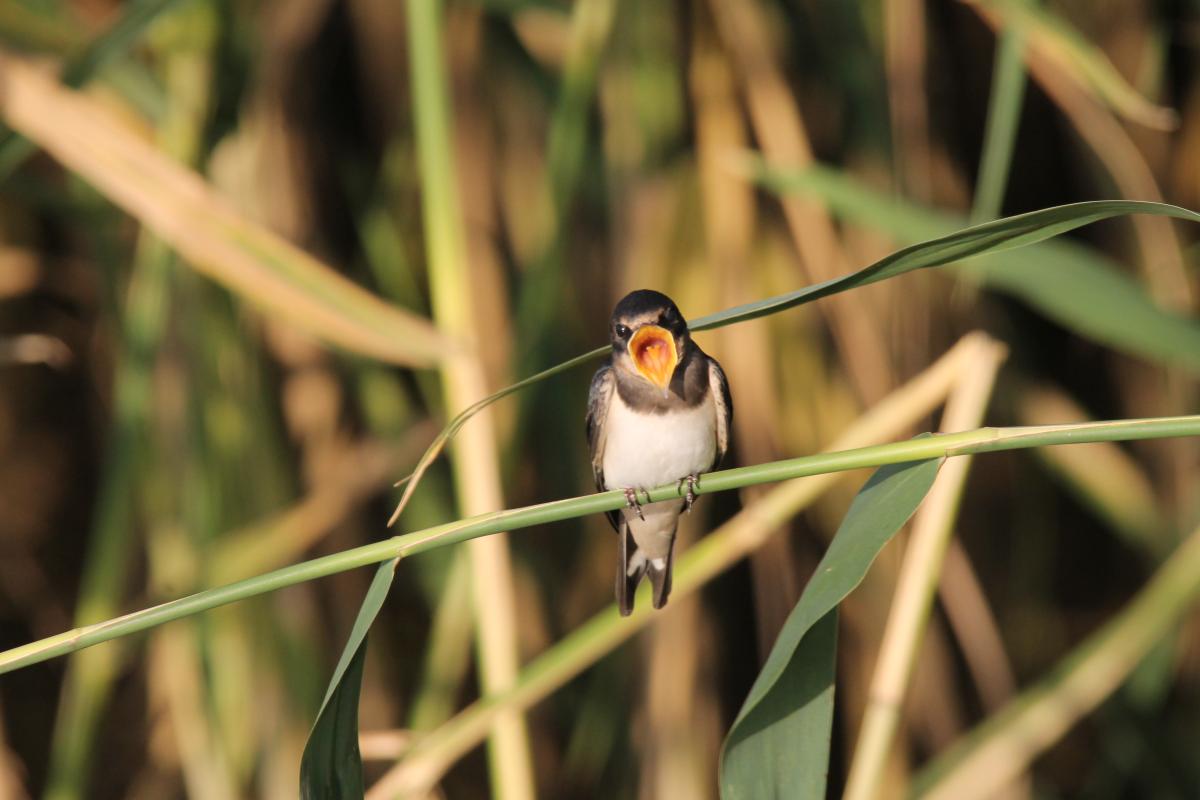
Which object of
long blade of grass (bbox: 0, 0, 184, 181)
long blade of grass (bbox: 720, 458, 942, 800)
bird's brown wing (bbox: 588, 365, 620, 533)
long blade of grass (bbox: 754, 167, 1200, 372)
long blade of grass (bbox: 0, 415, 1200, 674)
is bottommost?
long blade of grass (bbox: 720, 458, 942, 800)

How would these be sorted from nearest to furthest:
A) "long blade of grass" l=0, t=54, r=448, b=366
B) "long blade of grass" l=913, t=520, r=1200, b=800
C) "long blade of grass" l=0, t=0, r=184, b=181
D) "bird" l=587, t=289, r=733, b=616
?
1. "long blade of grass" l=0, t=0, r=184, b=181
2. "long blade of grass" l=0, t=54, r=448, b=366
3. "bird" l=587, t=289, r=733, b=616
4. "long blade of grass" l=913, t=520, r=1200, b=800

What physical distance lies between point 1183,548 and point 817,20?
978 mm

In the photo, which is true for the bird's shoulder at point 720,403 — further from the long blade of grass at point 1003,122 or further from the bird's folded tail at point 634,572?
the long blade of grass at point 1003,122

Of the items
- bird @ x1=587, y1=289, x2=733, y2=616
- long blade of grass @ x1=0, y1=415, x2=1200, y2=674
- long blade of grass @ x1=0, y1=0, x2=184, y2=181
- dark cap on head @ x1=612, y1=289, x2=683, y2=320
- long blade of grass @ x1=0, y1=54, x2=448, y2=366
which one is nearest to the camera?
long blade of grass @ x1=0, y1=415, x2=1200, y2=674

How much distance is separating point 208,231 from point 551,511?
2.59ft

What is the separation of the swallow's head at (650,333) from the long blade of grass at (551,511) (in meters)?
0.57

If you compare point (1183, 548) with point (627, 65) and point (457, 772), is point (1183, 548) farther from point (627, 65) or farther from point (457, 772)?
point (457, 772)

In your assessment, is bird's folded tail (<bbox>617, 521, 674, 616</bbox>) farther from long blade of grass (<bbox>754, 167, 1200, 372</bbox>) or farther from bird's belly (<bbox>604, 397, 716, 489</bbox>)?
long blade of grass (<bbox>754, 167, 1200, 372</bbox>)

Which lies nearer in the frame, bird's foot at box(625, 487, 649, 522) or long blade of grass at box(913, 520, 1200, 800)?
bird's foot at box(625, 487, 649, 522)

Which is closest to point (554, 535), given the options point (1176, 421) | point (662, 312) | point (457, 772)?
point (457, 772)

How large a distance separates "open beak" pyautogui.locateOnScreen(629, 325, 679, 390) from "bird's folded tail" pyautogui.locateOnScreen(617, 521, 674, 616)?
0.89ft

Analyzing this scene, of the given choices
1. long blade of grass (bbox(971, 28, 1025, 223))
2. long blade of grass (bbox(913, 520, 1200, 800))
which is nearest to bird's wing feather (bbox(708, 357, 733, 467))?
long blade of grass (bbox(971, 28, 1025, 223))

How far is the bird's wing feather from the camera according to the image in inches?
72.7

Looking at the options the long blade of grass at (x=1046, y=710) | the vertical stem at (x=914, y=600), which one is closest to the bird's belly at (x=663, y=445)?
the vertical stem at (x=914, y=600)
